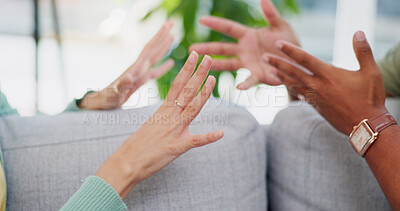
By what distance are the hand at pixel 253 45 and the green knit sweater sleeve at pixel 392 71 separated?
0.26 m

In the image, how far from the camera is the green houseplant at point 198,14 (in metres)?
1.61

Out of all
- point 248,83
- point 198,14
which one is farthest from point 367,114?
point 198,14

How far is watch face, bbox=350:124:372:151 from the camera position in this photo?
2.19 feet

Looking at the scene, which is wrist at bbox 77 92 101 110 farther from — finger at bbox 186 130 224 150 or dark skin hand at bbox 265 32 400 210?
dark skin hand at bbox 265 32 400 210

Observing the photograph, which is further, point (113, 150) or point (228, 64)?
point (228, 64)

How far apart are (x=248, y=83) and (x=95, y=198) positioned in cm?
48

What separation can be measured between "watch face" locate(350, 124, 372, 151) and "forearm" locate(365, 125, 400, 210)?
17mm

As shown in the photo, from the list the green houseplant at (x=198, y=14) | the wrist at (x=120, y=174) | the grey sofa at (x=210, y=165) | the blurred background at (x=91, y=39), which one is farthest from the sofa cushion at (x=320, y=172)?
the blurred background at (x=91, y=39)

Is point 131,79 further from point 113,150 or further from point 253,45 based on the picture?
point 253,45

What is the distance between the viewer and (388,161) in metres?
0.64

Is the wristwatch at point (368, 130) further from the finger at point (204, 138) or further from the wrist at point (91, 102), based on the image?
the wrist at point (91, 102)

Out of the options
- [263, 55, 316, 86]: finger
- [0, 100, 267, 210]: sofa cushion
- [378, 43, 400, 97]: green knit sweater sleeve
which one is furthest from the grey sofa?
[378, 43, 400, 97]: green knit sweater sleeve

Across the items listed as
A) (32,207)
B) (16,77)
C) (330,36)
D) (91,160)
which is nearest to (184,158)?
(91,160)

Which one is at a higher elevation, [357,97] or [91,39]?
[357,97]
